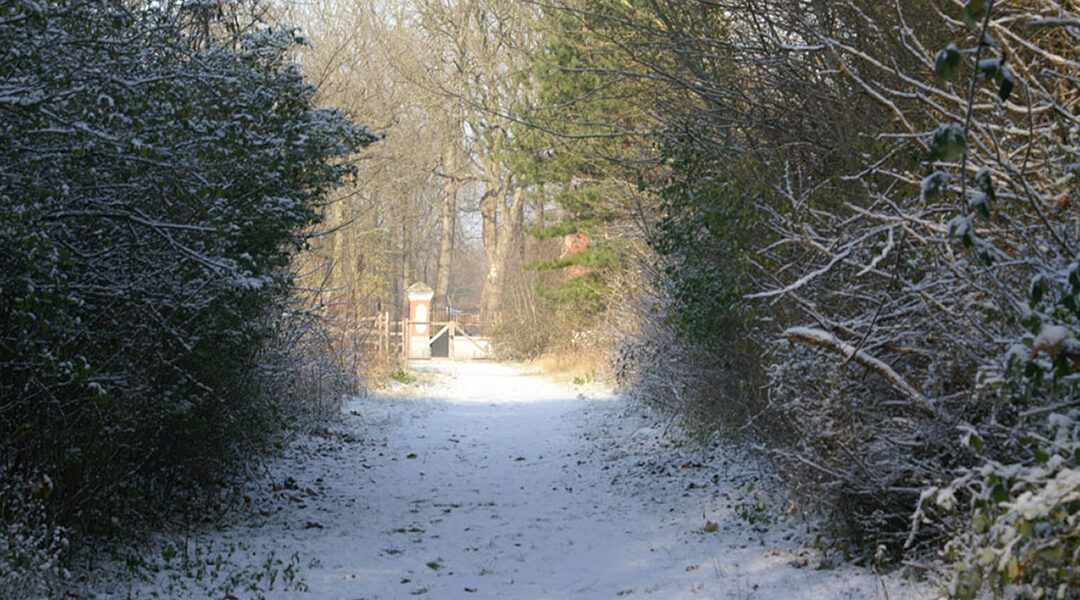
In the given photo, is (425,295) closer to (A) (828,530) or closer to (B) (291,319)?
(B) (291,319)

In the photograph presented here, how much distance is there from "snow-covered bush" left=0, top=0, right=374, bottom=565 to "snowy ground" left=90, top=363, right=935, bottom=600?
81 cm

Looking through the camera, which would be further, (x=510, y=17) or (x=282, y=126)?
(x=510, y=17)

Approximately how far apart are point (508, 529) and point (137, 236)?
4.15 m

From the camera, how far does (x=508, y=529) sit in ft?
26.7

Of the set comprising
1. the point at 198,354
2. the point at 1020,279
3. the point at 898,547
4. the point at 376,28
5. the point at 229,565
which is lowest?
the point at 229,565

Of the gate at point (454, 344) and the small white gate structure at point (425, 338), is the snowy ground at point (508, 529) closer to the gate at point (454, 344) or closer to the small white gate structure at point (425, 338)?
the small white gate structure at point (425, 338)

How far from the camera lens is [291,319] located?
940 cm

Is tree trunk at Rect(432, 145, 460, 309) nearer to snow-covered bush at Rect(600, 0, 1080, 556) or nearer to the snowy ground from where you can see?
the snowy ground

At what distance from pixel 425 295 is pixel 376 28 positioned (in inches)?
347

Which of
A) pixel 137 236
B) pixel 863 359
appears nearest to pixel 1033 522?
pixel 863 359

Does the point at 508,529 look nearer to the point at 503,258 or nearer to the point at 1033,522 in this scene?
the point at 1033,522

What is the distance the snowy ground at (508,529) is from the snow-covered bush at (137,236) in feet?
2.66

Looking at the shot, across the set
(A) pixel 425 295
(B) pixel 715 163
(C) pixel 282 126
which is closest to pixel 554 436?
(B) pixel 715 163

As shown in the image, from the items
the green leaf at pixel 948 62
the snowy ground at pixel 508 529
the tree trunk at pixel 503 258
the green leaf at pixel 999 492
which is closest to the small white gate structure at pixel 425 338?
the tree trunk at pixel 503 258
